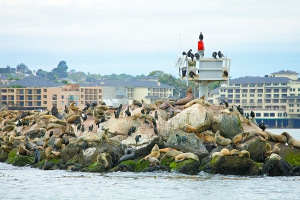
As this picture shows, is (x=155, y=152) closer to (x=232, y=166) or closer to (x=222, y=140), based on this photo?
(x=222, y=140)

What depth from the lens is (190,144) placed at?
40.7 metres

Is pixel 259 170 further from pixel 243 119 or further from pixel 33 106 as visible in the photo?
pixel 33 106

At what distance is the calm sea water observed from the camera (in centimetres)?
3400

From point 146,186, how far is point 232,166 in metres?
4.22

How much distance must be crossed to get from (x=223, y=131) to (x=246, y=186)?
282 inches

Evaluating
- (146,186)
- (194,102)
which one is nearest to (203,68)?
(194,102)

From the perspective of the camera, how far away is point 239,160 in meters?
38.3

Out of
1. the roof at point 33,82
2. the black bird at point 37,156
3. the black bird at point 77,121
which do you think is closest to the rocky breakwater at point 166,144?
the black bird at point 37,156

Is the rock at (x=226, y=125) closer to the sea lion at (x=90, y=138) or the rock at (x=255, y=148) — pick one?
the rock at (x=255, y=148)

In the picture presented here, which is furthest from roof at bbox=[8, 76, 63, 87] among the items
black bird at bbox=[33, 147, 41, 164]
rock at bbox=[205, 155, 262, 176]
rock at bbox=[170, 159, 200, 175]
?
rock at bbox=[205, 155, 262, 176]

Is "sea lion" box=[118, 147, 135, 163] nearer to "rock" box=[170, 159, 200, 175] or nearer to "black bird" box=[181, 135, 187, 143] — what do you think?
"black bird" box=[181, 135, 187, 143]

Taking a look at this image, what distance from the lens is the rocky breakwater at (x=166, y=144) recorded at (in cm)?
3884

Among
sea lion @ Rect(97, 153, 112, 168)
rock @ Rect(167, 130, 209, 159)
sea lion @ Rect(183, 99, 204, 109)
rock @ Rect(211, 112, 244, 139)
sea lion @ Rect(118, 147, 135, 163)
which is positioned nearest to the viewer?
sea lion @ Rect(97, 153, 112, 168)

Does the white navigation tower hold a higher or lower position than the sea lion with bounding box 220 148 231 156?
higher
